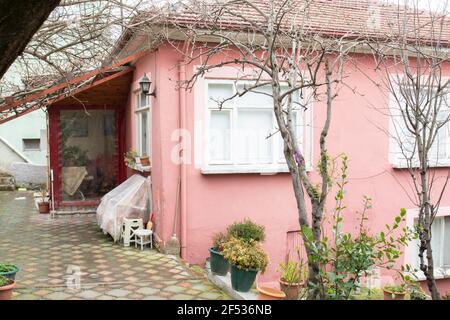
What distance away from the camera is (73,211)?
12.3 meters

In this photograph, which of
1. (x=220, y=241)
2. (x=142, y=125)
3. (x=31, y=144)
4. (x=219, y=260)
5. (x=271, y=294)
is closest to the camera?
(x=271, y=294)

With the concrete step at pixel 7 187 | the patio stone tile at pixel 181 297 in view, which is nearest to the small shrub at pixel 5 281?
the patio stone tile at pixel 181 297

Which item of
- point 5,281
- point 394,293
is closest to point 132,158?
point 5,281

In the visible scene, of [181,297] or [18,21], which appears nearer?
[18,21]

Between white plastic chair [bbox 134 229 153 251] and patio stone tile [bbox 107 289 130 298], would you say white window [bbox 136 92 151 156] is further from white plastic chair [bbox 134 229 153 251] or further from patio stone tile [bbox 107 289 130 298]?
patio stone tile [bbox 107 289 130 298]

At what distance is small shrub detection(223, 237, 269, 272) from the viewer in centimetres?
636

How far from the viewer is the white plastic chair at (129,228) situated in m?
9.05

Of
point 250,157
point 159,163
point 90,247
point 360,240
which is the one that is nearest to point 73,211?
A: point 90,247

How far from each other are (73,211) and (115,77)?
3.85 metres

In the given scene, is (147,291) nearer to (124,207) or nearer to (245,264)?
(245,264)

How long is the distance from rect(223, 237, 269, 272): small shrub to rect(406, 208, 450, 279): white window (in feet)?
17.3

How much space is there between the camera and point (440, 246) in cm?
1090

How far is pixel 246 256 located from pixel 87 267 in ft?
9.12
